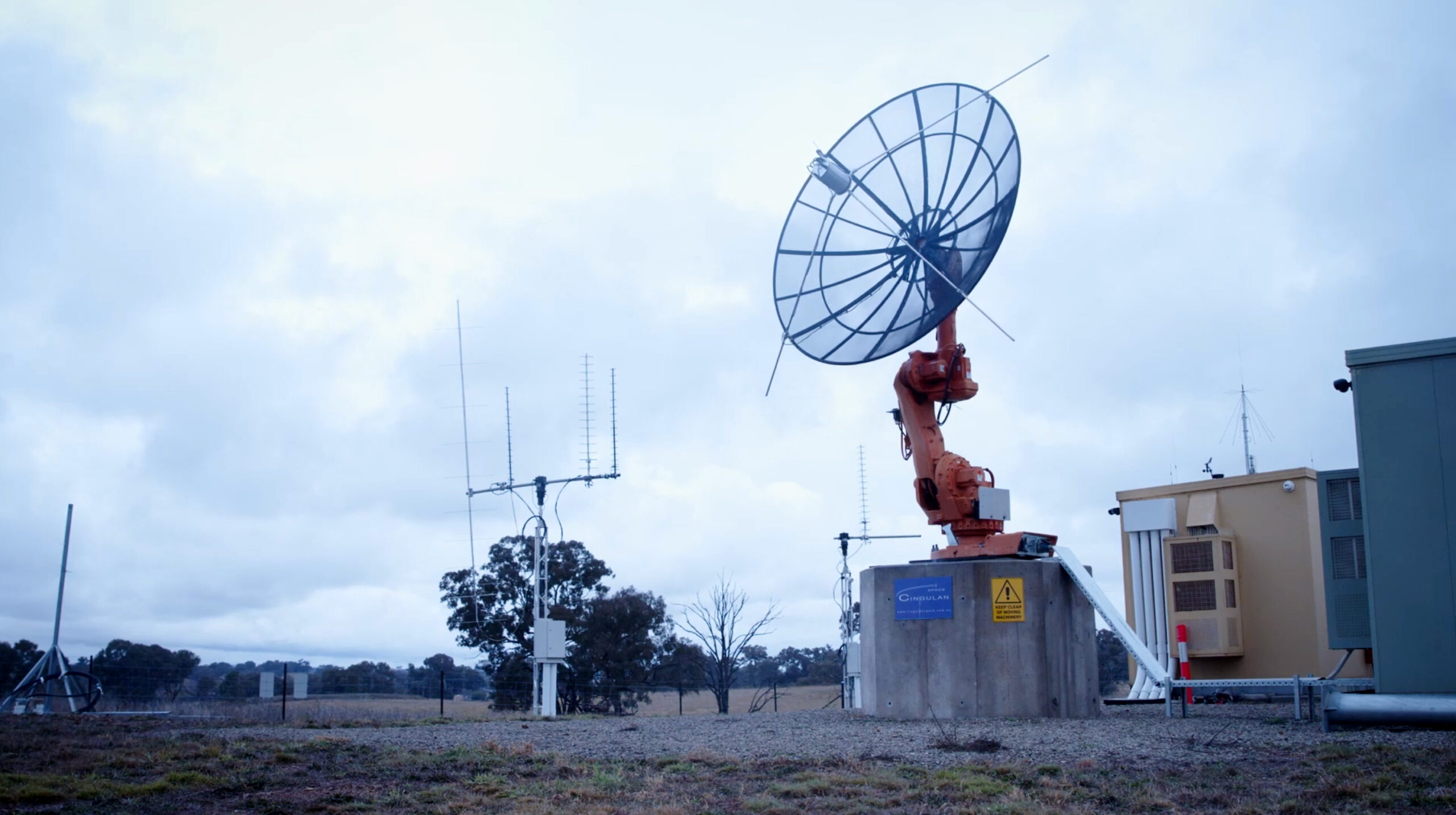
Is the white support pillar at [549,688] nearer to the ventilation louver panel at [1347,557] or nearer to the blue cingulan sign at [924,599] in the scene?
the blue cingulan sign at [924,599]

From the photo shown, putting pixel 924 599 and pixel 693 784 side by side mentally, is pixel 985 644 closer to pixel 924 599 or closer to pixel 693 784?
pixel 924 599

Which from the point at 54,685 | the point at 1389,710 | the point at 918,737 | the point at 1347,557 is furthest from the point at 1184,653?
the point at 54,685

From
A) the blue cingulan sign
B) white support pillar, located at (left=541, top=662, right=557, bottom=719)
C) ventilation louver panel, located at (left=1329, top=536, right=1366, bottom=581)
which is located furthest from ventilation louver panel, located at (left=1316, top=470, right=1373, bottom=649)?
white support pillar, located at (left=541, top=662, right=557, bottom=719)

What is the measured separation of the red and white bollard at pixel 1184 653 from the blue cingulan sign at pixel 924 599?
5926mm

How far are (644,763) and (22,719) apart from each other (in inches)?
377

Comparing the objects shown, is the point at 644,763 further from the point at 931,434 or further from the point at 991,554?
the point at 931,434

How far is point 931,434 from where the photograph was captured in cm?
1492

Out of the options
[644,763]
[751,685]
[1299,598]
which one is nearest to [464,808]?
[644,763]

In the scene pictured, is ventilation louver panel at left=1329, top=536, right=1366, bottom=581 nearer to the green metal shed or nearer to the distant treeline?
the green metal shed

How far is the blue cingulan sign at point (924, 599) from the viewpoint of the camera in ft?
44.3

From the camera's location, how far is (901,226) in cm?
1527

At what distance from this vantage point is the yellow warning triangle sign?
13.3 metres

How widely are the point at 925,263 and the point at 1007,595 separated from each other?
435 cm

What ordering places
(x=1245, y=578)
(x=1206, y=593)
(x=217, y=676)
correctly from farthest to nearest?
(x=217, y=676) < (x=1245, y=578) < (x=1206, y=593)
